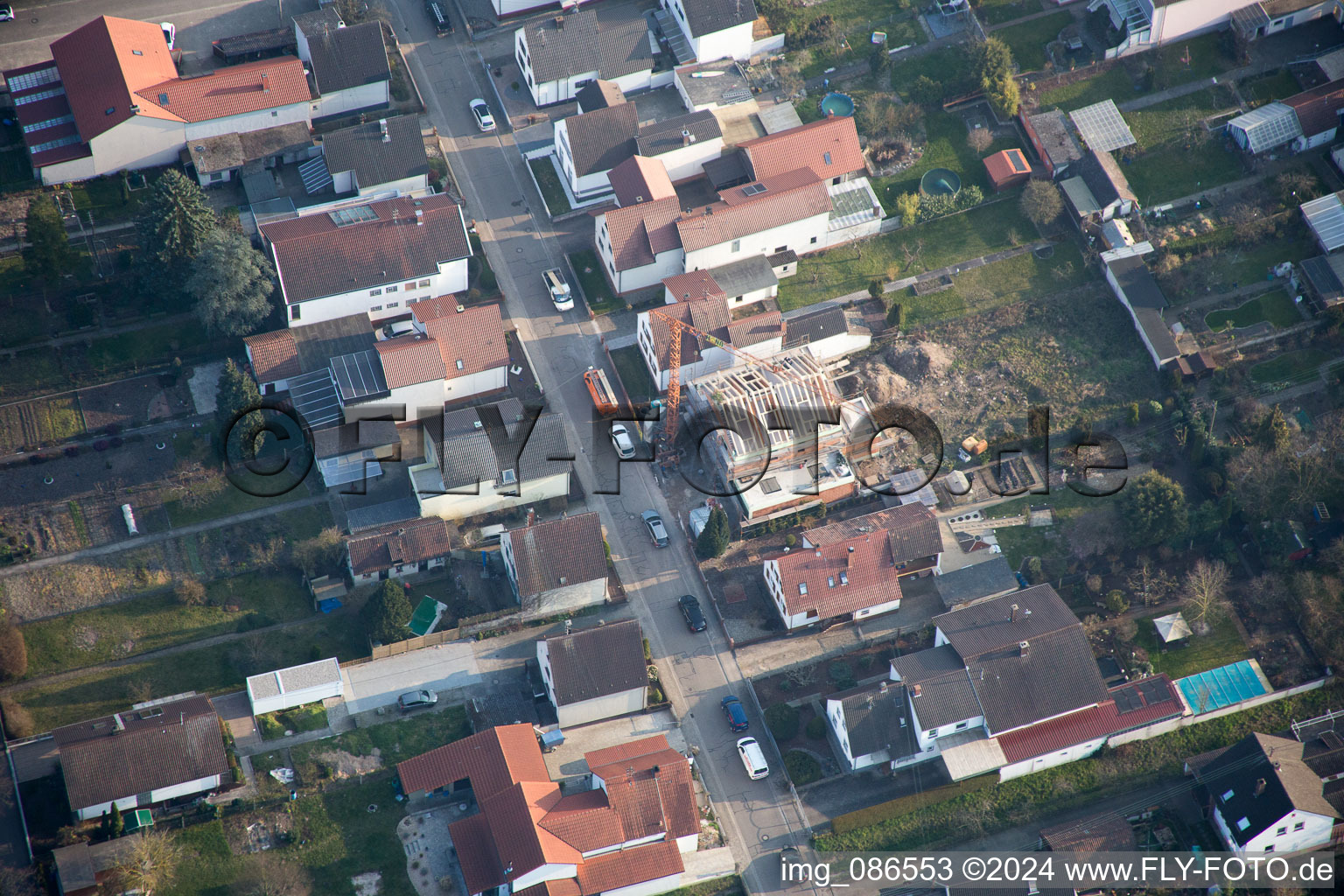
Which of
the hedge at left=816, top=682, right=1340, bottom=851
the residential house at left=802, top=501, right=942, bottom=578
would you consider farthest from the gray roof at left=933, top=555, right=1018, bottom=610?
the hedge at left=816, top=682, right=1340, bottom=851

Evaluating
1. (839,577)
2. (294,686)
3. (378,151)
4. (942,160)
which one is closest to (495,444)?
(294,686)

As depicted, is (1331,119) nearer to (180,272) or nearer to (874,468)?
(874,468)

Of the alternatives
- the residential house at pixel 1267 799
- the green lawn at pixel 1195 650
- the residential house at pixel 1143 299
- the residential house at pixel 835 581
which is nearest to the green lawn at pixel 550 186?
the residential house at pixel 835 581

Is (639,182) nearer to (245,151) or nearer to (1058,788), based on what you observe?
(245,151)

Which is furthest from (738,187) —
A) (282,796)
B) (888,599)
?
(282,796)

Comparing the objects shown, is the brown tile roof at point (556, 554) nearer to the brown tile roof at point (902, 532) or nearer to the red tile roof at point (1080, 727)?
the brown tile roof at point (902, 532)

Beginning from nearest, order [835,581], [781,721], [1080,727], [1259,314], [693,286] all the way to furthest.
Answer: [1080,727], [781,721], [835,581], [693,286], [1259,314]

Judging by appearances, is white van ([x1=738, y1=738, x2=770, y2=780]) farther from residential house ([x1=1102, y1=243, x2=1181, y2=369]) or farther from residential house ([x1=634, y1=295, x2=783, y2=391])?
residential house ([x1=1102, y1=243, x2=1181, y2=369])
